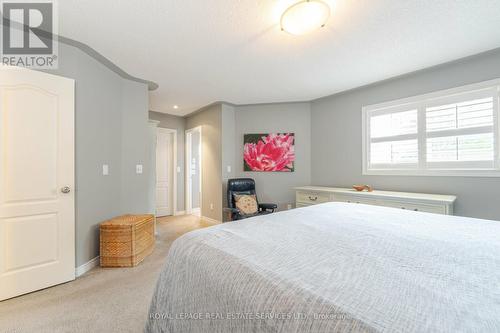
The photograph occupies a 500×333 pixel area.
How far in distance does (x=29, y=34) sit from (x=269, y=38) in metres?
2.30

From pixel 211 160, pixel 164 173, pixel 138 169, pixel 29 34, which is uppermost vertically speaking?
pixel 29 34

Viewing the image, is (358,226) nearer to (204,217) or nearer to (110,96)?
(110,96)

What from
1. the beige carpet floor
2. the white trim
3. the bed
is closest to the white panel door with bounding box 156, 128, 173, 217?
the beige carpet floor

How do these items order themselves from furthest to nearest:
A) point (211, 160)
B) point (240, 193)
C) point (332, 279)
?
point (211, 160) < point (240, 193) < point (332, 279)

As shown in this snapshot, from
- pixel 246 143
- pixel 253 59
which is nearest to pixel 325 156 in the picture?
pixel 246 143

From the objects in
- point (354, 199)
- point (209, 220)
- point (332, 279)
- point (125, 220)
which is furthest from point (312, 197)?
point (332, 279)

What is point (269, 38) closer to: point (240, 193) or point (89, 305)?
point (240, 193)

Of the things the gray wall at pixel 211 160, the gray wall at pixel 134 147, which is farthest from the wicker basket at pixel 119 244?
the gray wall at pixel 211 160

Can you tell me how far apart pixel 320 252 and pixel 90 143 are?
2671mm

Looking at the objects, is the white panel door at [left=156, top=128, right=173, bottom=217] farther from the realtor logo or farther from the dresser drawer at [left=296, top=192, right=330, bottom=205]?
the dresser drawer at [left=296, top=192, right=330, bottom=205]

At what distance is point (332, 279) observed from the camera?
28.1 inches

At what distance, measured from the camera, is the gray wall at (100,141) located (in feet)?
7.40

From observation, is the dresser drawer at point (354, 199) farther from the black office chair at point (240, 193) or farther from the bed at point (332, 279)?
the bed at point (332, 279)

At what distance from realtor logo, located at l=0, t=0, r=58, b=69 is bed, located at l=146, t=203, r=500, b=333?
2.33 meters
